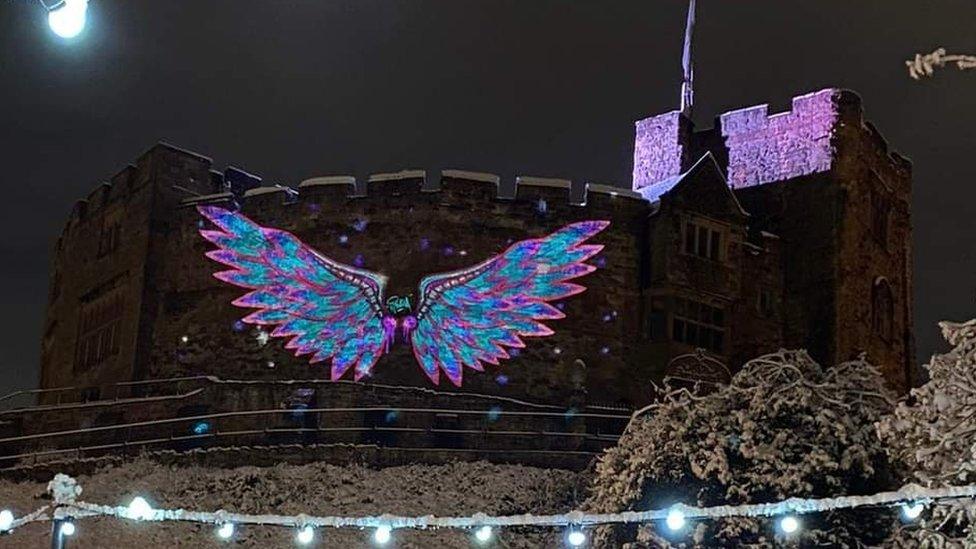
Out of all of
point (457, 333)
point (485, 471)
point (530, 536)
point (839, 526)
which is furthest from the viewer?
point (457, 333)

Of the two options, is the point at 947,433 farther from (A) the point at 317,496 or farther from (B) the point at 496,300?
(B) the point at 496,300

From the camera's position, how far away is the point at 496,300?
31406 millimetres

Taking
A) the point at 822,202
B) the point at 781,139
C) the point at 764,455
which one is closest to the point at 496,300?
the point at 822,202

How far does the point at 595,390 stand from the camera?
31125 millimetres

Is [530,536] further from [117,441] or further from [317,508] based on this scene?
[117,441]

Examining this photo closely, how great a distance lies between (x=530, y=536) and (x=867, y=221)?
51.5 feet

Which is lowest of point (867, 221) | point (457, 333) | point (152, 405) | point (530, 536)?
point (530, 536)

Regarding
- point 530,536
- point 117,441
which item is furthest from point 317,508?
point 117,441

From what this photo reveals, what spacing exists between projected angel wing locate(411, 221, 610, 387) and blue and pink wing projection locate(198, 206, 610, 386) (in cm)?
2

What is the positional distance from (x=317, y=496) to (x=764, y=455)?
833cm

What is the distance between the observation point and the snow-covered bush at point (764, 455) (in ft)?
A: 58.5

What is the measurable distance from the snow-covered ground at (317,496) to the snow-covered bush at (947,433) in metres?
9.39

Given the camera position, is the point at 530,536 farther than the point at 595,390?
No

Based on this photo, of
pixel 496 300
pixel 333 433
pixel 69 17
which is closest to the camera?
pixel 69 17
